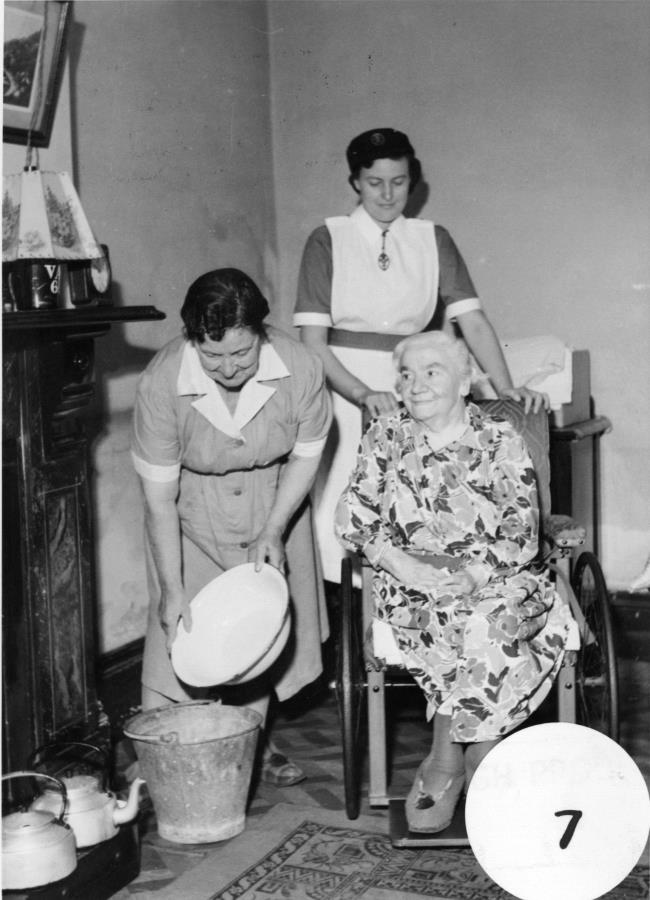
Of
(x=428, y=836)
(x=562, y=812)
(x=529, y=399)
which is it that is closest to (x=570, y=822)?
(x=562, y=812)

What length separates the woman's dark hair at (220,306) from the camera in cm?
262

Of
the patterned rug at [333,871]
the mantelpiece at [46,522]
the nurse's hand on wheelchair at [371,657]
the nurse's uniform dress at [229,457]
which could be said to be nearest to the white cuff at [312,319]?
the nurse's uniform dress at [229,457]

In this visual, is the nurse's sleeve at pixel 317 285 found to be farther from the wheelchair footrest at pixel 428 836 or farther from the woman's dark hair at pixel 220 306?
the wheelchair footrest at pixel 428 836

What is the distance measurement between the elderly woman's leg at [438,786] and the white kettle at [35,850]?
0.83 m

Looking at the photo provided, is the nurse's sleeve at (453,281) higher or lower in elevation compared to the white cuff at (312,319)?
higher

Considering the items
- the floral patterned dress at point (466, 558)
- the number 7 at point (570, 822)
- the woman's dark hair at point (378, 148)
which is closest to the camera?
the number 7 at point (570, 822)

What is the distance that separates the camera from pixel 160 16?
3.82 m

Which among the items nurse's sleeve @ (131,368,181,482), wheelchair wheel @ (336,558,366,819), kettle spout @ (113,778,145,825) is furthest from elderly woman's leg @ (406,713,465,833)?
nurse's sleeve @ (131,368,181,482)

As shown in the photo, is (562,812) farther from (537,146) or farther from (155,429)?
(537,146)

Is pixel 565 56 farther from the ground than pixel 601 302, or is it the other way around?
pixel 565 56

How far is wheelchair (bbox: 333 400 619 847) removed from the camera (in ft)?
9.13

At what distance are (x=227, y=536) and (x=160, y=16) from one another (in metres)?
1.91

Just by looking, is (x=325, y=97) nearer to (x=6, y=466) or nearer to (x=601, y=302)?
(x=601, y=302)

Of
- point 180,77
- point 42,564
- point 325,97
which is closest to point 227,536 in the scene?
point 42,564
